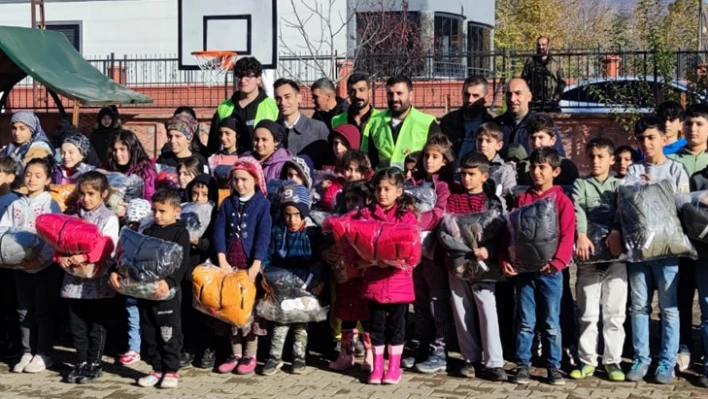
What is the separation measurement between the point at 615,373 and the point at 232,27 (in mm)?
7390

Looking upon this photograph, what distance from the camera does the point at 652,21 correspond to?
18703mm

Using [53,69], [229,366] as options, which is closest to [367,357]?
[229,366]

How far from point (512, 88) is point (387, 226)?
1989mm

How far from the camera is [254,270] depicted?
25.4ft

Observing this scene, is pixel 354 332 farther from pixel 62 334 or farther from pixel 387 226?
pixel 62 334

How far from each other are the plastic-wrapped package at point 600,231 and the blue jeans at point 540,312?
286 mm

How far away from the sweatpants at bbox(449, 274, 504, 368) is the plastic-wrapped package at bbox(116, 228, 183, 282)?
1.98 metres

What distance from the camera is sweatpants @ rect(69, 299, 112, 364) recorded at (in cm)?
789

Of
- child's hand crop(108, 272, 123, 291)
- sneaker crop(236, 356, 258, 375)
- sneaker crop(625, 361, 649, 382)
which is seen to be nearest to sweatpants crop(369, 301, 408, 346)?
sneaker crop(236, 356, 258, 375)

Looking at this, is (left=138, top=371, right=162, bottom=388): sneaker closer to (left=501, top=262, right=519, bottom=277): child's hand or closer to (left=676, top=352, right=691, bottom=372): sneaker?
(left=501, top=262, right=519, bottom=277): child's hand

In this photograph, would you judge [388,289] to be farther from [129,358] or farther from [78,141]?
[78,141]

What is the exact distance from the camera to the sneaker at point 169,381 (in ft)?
25.0

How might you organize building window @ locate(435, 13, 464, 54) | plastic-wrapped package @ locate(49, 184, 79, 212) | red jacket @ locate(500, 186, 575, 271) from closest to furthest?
1. red jacket @ locate(500, 186, 575, 271)
2. plastic-wrapped package @ locate(49, 184, 79, 212)
3. building window @ locate(435, 13, 464, 54)

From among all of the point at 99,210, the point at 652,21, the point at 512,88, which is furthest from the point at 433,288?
the point at 652,21
